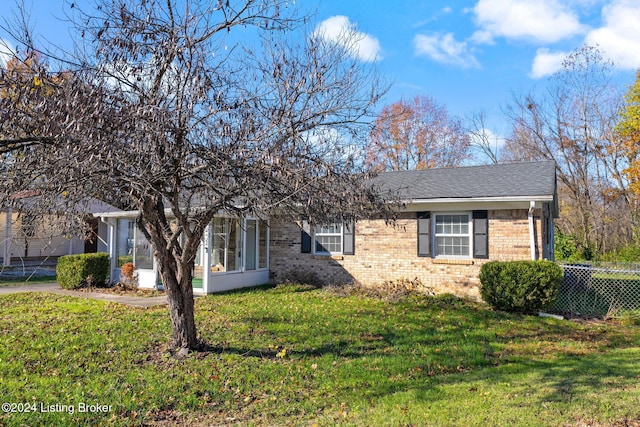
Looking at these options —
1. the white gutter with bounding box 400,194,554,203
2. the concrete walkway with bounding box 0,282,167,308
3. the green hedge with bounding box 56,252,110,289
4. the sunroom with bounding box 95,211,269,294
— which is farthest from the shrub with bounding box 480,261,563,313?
the green hedge with bounding box 56,252,110,289

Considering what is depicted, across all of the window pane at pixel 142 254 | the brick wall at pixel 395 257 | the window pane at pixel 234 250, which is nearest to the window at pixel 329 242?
the brick wall at pixel 395 257

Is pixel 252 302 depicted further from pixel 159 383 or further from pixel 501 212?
pixel 501 212

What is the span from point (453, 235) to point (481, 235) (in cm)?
77

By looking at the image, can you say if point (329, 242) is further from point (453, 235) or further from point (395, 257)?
point (453, 235)

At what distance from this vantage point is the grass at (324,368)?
451 cm

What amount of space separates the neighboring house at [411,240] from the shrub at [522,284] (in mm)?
1226

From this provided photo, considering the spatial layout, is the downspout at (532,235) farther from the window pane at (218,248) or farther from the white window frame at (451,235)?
the window pane at (218,248)

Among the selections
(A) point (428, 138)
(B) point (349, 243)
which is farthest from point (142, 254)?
(A) point (428, 138)

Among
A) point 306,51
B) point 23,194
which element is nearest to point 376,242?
point 306,51

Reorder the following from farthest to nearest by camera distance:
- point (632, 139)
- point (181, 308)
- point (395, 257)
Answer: point (632, 139) < point (395, 257) < point (181, 308)

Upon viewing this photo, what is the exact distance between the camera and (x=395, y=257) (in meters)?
12.8

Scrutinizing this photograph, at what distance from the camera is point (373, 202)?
Answer: 624 cm

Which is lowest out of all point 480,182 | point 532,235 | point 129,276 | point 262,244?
point 129,276

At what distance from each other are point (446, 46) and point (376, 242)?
644 centimetres
